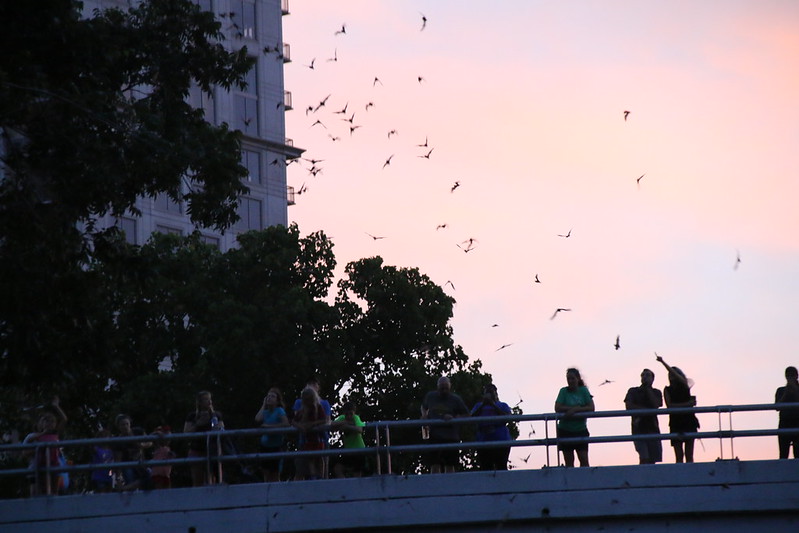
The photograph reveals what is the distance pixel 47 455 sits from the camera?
19359 mm

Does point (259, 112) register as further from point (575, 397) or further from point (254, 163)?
point (575, 397)

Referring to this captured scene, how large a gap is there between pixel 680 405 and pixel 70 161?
8.65 m

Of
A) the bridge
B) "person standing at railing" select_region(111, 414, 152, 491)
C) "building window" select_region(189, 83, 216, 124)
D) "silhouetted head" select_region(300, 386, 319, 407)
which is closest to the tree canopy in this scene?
"person standing at railing" select_region(111, 414, 152, 491)

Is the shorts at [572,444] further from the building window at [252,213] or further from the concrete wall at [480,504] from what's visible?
the building window at [252,213]

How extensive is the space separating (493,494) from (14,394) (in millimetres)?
22176

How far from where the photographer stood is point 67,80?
2141cm

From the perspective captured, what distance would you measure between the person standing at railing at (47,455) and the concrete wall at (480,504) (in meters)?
0.45

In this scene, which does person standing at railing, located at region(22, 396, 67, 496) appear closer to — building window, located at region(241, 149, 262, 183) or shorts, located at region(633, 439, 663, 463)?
shorts, located at region(633, 439, 663, 463)

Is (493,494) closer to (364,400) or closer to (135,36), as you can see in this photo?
(135,36)

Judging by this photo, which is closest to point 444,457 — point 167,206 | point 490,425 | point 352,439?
point 490,425

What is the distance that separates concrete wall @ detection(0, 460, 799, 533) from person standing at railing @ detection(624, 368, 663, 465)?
1.14 m

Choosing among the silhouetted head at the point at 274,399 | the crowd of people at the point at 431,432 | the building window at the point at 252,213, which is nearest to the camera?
the crowd of people at the point at 431,432

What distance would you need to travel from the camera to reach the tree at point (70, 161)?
2047 cm

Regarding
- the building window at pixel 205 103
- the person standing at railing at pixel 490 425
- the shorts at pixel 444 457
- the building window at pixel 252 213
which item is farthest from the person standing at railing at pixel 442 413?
the building window at pixel 252 213
